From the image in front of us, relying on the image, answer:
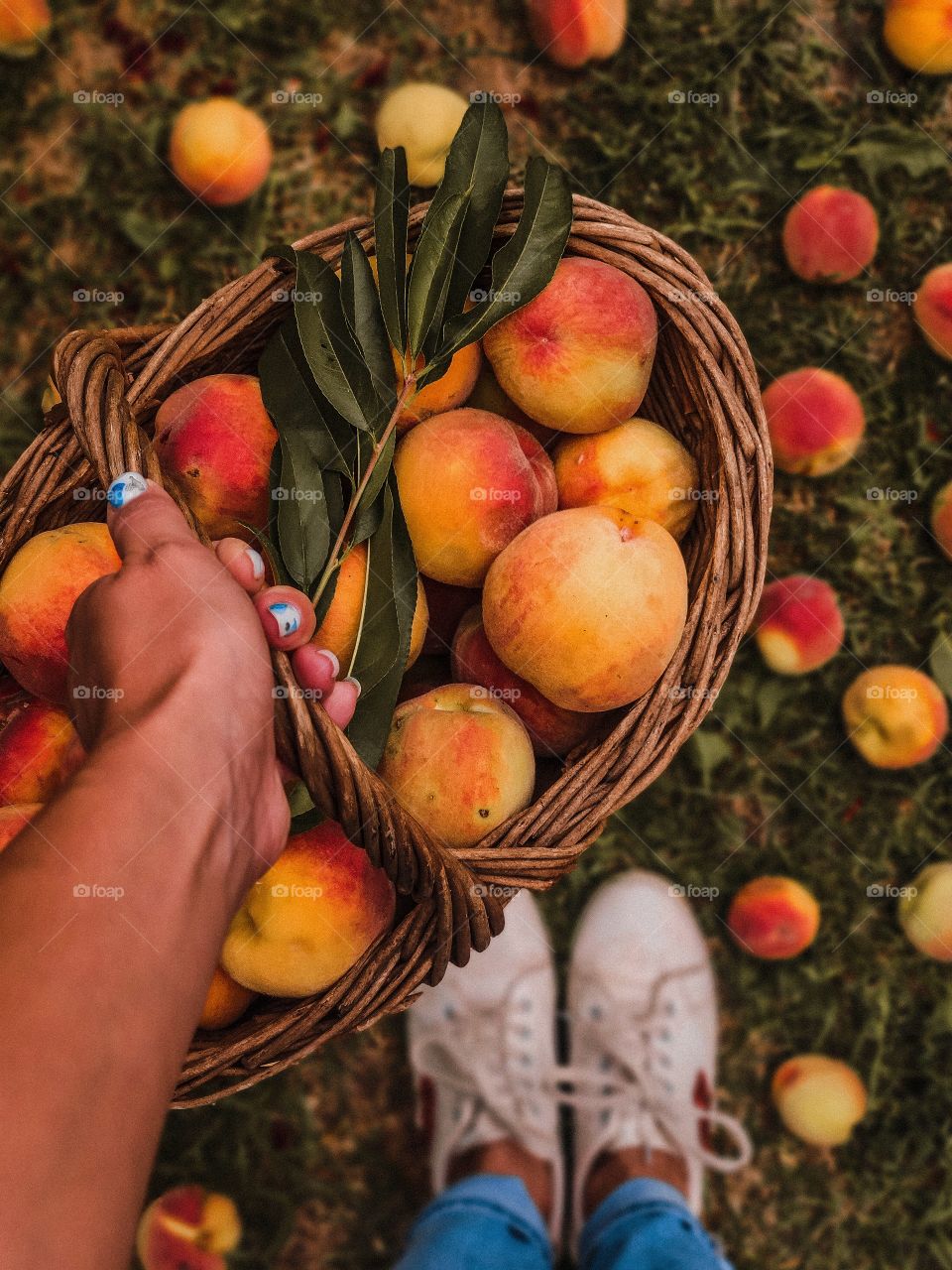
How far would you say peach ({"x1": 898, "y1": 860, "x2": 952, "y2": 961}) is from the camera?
1.58 m

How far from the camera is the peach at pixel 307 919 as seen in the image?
3.07 ft

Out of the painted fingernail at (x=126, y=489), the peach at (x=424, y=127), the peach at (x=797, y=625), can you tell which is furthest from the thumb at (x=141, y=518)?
the peach at (x=797, y=625)

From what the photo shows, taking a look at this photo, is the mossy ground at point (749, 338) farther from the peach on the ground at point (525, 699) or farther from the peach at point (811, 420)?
the peach on the ground at point (525, 699)

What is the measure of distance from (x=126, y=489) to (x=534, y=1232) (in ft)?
4.17

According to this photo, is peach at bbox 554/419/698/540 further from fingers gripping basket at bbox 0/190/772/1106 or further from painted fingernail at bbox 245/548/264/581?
painted fingernail at bbox 245/548/264/581

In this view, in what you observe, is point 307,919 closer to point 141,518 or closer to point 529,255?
point 141,518

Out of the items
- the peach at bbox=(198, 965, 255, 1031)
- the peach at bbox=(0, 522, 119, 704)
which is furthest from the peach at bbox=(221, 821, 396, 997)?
the peach at bbox=(0, 522, 119, 704)

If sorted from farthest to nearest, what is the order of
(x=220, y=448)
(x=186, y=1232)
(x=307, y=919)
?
(x=186, y=1232) < (x=220, y=448) < (x=307, y=919)

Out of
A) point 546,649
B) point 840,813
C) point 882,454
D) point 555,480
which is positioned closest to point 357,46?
point 555,480

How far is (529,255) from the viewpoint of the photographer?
3.33ft

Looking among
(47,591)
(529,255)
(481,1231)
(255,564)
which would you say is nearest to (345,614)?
(255,564)

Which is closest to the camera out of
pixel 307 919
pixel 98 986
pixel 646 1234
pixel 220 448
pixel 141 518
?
pixel 98 986

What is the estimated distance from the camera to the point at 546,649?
985mm

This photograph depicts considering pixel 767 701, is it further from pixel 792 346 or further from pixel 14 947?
pixel 14 947
